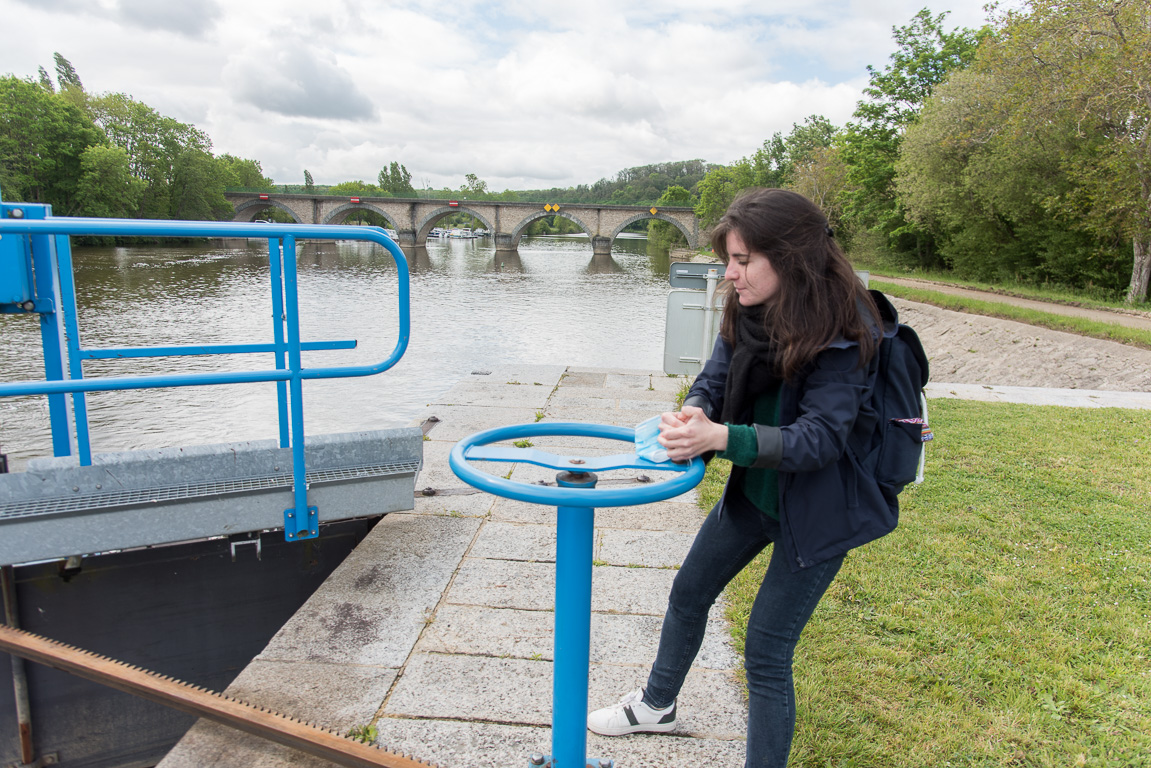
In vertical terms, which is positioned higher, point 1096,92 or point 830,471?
point 1096,92

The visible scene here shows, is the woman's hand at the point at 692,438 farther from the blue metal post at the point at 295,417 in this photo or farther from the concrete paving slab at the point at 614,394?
the concrete paving slab at the point at 614,394

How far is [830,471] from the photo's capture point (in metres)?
1.61

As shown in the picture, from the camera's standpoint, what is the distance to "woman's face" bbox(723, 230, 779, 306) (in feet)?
5.45

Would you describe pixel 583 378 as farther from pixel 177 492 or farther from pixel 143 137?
pixel 143 137

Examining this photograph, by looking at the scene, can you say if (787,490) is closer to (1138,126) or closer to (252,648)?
(252,648)

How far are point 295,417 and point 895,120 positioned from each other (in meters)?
37.6

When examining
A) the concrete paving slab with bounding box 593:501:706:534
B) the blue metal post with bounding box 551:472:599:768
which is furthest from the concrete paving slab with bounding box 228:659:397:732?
the concrete paving slab with bounding box 593:501:706:534

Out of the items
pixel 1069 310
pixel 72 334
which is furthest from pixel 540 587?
pixel 1069 310

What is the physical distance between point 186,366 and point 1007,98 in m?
19.6

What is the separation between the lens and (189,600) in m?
3.47

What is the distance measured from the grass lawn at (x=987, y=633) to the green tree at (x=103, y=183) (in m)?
54.3

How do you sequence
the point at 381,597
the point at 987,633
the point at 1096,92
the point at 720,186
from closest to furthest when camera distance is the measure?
1. the point at 987,633
2. the point at 381,597
3. the point at 1096,92
4. the point at 720,186

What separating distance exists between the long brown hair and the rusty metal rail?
1561 millimetres

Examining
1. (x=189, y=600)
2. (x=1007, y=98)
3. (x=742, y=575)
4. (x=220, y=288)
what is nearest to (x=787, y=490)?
(x=742, y=575)
